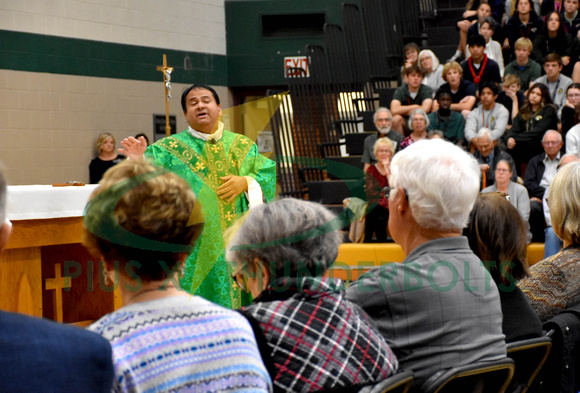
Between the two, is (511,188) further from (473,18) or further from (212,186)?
(473,18)

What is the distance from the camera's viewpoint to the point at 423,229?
2039 mm

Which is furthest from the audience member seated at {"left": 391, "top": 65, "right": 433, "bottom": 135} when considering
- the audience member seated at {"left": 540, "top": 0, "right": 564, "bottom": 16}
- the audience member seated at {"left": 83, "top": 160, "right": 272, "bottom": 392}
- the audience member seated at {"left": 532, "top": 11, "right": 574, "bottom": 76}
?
the audience member seated at {"left": 83, "top": 160, "right": 272, "bottom": 392}

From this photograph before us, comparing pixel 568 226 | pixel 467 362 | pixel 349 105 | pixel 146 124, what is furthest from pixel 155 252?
pixel 146 124

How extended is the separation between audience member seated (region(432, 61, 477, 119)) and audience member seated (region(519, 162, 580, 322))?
5394 millimetres

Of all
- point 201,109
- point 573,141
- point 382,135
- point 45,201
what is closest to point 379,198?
point 382,135

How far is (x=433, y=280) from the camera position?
187 centimetres

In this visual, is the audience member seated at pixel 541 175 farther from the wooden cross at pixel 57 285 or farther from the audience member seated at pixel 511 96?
the wooden cross at pixel 57 285

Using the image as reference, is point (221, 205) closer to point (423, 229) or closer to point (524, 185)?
point (423, 229)

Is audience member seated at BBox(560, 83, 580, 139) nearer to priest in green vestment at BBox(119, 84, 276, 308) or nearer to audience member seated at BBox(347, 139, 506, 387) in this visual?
priest in green vestment at BBox(119, 84, 276, 308)

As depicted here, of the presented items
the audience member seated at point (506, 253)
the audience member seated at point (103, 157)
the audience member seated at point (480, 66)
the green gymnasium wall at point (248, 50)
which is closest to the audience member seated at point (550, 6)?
the audience member seated at point (480, 66)

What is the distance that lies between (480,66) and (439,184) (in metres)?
6.76

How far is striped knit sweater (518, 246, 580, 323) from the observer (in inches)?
95.7

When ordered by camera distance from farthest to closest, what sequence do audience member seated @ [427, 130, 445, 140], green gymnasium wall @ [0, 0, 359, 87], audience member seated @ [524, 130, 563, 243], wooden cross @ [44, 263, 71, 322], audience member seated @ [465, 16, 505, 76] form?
green gymnasium wall @ [0, 0, 359, 87] → audience member seated @ [465, 16, 505, 76] → audience member seated @ [427, 130, 445, 140] → audience member seated @ [524, 130, 563, 243] → wooden cross @ [44, 263, 71, 322]

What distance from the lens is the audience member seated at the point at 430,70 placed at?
8.45 m
